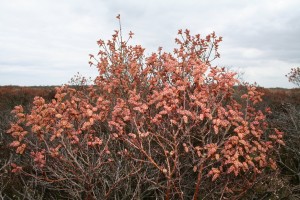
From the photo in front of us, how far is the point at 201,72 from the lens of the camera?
11.2 ft

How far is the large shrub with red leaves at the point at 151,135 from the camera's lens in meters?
3.47

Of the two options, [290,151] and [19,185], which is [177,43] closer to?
[290,151]

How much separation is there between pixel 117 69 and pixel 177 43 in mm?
1798

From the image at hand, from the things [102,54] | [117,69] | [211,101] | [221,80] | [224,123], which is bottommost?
[224,123]

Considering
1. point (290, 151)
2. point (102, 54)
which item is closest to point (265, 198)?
point (290, 151)

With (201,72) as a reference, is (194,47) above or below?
above

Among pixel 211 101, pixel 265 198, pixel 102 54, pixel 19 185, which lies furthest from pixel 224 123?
pixel 19 185

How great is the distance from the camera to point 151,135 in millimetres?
4422

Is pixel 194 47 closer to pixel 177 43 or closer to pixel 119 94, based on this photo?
pixel 177 43

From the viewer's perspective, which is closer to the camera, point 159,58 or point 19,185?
point 19,185

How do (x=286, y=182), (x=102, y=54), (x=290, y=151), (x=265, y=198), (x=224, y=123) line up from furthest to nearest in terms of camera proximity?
(x=290, y=151) < (x=102, y=54) < (x=286, y=182) < (x=265, y=198) < (x=224, y=123)

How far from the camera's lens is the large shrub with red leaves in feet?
11.4

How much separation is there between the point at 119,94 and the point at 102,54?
951 millimetres

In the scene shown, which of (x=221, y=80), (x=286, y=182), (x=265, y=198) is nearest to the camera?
(x=221, y=80)
